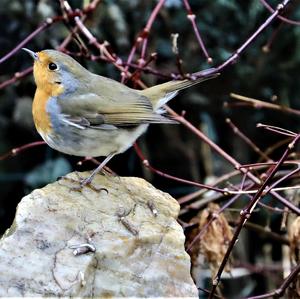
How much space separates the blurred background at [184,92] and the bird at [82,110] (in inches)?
53.6

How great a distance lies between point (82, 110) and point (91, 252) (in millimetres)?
857

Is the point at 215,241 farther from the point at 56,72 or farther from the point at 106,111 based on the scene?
the point at 56,72

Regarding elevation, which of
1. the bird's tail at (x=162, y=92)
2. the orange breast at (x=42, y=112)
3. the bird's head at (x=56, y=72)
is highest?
the bird's head at (x=56, y=72)

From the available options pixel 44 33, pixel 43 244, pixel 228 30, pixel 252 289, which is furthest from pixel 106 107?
pixel 252 289

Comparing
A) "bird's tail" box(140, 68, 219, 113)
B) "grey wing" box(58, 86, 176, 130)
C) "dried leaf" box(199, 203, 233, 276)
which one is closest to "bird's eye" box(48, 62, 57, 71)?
"grey wing" box(58, 86, 176, 130)

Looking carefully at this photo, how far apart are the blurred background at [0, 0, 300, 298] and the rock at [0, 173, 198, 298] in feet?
6.44

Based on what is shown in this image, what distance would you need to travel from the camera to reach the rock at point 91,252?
226 centimetres

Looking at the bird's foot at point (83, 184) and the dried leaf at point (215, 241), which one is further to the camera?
the dried leaf at point (215, 241)

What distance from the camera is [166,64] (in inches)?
188

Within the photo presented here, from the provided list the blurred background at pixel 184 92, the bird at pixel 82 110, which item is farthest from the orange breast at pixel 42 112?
the blurred background at pixel 184 92

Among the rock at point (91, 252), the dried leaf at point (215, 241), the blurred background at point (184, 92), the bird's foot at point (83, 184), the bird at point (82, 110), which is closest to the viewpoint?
the rock at point (91, 252)

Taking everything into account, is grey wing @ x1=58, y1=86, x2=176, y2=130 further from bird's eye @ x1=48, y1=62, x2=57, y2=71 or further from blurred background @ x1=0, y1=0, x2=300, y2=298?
blurred background @ x1=0, y1=0, x2=300, y2=298

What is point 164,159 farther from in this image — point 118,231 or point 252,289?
point 118,231

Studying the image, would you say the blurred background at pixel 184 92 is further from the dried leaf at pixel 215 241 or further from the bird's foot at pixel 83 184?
the bird's foot at pixel 83 184
